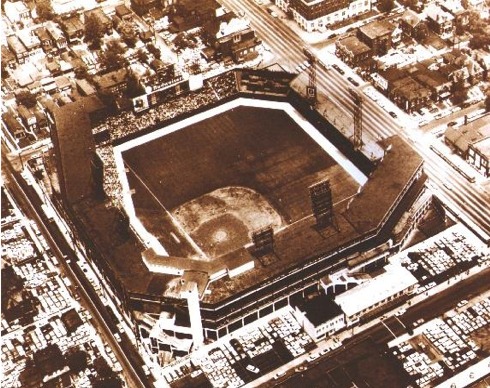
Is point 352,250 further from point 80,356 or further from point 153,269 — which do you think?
point 80,356

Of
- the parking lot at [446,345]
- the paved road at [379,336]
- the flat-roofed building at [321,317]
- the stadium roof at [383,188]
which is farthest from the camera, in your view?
the stadium roof at [383,188]

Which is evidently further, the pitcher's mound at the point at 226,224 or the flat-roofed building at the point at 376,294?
the pitcher's mound at the point at 226,224

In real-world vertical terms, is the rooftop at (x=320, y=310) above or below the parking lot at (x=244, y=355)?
above

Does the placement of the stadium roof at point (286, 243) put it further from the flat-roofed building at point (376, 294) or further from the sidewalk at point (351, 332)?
the sidewalk at point (351, 332)

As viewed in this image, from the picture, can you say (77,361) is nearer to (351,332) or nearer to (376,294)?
(351,332)

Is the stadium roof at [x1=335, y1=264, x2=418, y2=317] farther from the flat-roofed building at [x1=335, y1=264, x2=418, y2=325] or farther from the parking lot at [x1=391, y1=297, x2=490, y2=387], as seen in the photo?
the parking lot at [x1=391, y1=297, x2=490, y2=387]

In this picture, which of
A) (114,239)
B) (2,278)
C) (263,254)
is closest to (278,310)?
(263,254)

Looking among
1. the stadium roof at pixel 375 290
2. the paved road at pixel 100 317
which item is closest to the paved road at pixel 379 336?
the stadium roof at pixel 375 290
